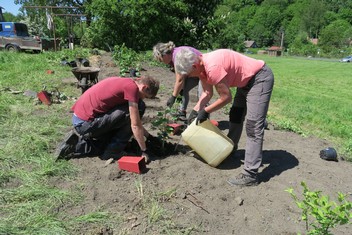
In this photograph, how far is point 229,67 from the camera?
8.82 ft

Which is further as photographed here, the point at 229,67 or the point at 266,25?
the point at 266,25

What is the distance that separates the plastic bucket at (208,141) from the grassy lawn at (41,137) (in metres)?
1.20

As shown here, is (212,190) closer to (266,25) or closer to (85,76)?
(85,76)

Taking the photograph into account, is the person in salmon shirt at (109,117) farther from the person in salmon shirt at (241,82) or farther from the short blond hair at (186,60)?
the person in salmon shirt at (241,82)

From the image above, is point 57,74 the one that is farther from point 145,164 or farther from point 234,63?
point 234,63

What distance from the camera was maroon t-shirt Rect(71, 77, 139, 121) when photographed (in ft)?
9.66

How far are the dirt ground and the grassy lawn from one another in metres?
0.16

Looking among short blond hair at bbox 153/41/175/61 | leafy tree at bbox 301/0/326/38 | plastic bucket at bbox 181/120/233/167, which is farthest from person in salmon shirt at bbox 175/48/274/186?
leafy tree at bbox 301/0/326/38

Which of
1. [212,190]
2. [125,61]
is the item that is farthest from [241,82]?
[125,61]

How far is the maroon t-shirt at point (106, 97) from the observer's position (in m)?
2.94

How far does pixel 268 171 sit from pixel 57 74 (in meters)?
6.27

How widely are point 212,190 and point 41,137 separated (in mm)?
2091

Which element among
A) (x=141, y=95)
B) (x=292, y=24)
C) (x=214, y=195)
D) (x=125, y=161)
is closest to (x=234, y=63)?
(x=141, y=95)

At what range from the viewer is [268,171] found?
10.8 ft
